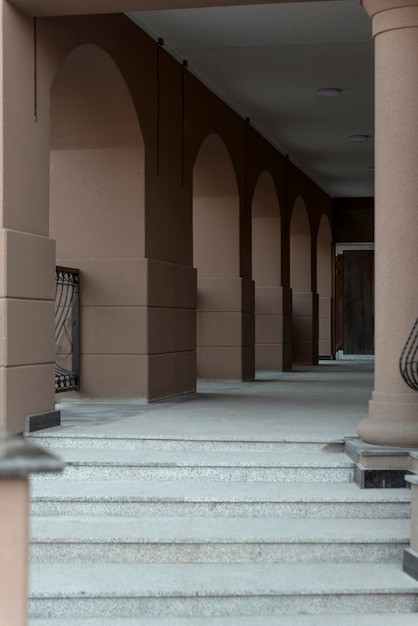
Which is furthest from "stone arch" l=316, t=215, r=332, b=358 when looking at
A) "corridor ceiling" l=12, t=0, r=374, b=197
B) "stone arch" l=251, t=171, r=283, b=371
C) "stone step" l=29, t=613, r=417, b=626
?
"stone step" l=29, t=613, r=417, b=626

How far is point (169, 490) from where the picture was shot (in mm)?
5672

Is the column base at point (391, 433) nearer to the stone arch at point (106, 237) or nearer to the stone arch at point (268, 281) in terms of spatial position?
the stone arch at point (106, 237)

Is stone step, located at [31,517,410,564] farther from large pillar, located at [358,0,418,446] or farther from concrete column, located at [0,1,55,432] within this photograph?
concrete column, located at [0,1,55,432]

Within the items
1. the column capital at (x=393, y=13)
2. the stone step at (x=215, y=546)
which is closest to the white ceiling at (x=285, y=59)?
the column capital at (x=393, y=13)

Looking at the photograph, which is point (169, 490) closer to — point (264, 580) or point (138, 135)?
point (264, 580)

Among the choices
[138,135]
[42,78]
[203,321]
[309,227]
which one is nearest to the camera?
[42,78]

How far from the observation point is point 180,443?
6.43m

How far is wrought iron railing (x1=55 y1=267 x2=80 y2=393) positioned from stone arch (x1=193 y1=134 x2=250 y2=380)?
364 cm

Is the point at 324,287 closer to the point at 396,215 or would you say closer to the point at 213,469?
the point at 396,215

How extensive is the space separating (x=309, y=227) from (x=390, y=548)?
13.4 metres

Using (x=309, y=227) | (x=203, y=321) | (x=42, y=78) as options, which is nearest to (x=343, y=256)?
(x=309, y=227)

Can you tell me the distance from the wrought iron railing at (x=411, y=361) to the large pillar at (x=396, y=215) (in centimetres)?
4

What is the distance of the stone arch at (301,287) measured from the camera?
18.0m

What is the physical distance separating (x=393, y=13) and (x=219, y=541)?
10.4ft
